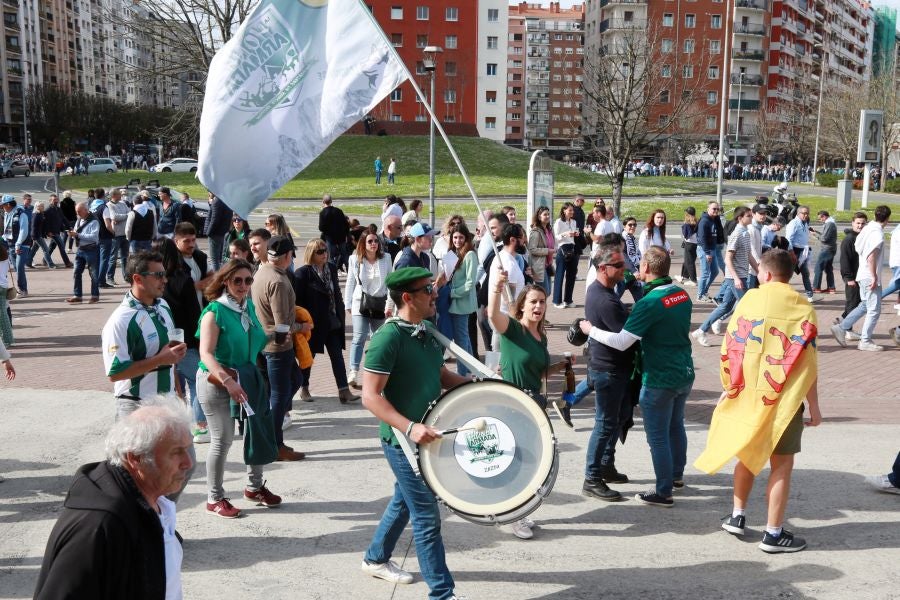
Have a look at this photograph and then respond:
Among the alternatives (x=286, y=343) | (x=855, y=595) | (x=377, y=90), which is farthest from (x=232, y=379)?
(x=855, y=595)

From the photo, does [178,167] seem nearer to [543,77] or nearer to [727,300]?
[727,300]

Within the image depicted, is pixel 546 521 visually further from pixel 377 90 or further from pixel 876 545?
pixel 377 90

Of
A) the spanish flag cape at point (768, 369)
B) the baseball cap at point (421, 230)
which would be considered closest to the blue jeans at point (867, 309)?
the baseball cap at point (421, 230)

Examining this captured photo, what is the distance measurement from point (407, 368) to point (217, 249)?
472 inches

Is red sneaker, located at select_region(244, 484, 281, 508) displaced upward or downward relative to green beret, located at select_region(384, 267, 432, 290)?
downward

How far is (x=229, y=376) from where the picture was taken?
17.8 feet

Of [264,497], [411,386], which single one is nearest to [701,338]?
[264,497]

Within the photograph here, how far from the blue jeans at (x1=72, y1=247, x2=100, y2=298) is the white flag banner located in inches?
422

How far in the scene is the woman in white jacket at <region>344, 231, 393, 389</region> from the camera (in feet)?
29.4

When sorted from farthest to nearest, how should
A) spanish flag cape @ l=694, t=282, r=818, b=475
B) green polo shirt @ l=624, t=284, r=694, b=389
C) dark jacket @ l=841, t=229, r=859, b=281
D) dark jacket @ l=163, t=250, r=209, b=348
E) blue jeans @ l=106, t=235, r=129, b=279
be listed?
blue jeans @ l=106, t=235, r=129, b=279 < dark jacket @ l=841, t=229, r=859, b=281 < dark jacket @ l=163, t=250, r=209, b=348 < green polo shirt @ l=624, t=284, r=694, b=389 < spanish flag cape @ l=694, t=282, r=818, b=475

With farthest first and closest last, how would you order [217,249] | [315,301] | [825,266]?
[825,266]
[217,249]
[315,301]

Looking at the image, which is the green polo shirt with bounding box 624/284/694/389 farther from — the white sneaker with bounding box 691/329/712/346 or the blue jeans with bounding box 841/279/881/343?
the blue jeans with bounding box 841/279/881/343

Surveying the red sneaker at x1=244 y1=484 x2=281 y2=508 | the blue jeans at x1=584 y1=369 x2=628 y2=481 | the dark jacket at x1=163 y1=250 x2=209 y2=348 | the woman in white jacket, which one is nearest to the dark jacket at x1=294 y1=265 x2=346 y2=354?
the woman in white jacket

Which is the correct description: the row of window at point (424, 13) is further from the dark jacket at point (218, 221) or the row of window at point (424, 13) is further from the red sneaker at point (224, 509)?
the red sneaker at point (224, 509)
